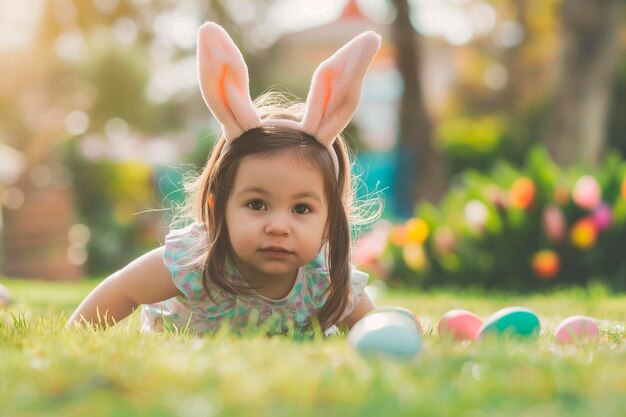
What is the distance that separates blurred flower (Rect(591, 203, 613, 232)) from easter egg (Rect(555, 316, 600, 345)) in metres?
2.97

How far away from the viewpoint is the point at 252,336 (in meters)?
2.23

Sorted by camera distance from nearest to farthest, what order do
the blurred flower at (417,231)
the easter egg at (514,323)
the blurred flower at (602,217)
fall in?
the easter egg at (514,323)
the blurred flower at (602,217)
the blurred flower at (417,231)

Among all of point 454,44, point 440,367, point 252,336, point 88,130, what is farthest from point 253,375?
point 454,44

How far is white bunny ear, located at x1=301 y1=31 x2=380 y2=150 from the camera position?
9.07ft

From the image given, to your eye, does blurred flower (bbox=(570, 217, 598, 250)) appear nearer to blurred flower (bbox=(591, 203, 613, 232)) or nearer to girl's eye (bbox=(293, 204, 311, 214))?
blurred flower (bbox=(591, 203, 613, 232))

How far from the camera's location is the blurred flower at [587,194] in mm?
5535

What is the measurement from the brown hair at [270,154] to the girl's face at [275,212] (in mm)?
49

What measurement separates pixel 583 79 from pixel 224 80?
673 cm

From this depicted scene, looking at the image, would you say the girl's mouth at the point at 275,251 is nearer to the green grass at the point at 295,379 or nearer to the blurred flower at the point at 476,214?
the green grass at the point at 295,379

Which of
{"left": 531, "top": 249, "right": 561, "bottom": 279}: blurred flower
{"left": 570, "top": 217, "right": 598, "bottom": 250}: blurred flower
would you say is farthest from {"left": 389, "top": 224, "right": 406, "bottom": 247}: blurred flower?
{"left": 570, "top": 217, "right": 598, "bottom": 250}: blurred flower

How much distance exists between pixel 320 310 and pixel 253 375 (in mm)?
1452

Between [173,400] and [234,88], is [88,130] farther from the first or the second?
[173,400]

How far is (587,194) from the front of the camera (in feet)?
18.2

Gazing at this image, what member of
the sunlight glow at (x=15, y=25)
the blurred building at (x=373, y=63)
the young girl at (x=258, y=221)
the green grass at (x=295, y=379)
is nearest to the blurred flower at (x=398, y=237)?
the young girl at (x=258, y=221)
